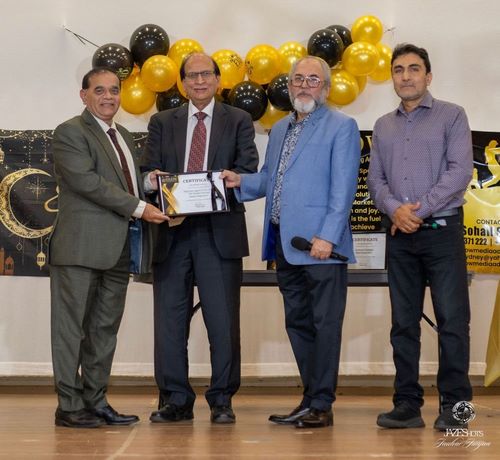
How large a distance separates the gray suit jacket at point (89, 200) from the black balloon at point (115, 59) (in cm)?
158

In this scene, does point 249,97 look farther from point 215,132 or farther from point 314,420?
point 314,420

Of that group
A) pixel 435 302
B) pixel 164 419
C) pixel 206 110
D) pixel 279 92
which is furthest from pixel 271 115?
pixel 164 419

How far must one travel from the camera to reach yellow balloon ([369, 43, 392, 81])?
5781 mm

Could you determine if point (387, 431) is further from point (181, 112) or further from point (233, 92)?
point (233, 92)

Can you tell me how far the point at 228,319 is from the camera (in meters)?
4.06

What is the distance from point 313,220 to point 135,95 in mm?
2266

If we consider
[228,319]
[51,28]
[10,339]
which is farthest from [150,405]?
[51,28]

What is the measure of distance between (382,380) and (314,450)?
2.99m

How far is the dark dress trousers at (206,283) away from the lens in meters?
4.04

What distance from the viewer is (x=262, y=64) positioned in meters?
5.66

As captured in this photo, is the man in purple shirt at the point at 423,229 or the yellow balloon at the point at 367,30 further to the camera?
the yellow balloon at the point at 367,30

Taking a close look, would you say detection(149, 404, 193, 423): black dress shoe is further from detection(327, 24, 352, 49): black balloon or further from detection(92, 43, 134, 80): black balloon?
detection(327, 24, 352, 49): black balloon

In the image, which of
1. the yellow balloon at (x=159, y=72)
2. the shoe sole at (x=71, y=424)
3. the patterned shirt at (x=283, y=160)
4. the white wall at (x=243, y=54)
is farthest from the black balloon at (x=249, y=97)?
the shoe sole at (x=71, y=424)

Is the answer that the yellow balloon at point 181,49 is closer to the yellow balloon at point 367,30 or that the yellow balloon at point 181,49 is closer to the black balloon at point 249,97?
the black balloon at point 249,97
